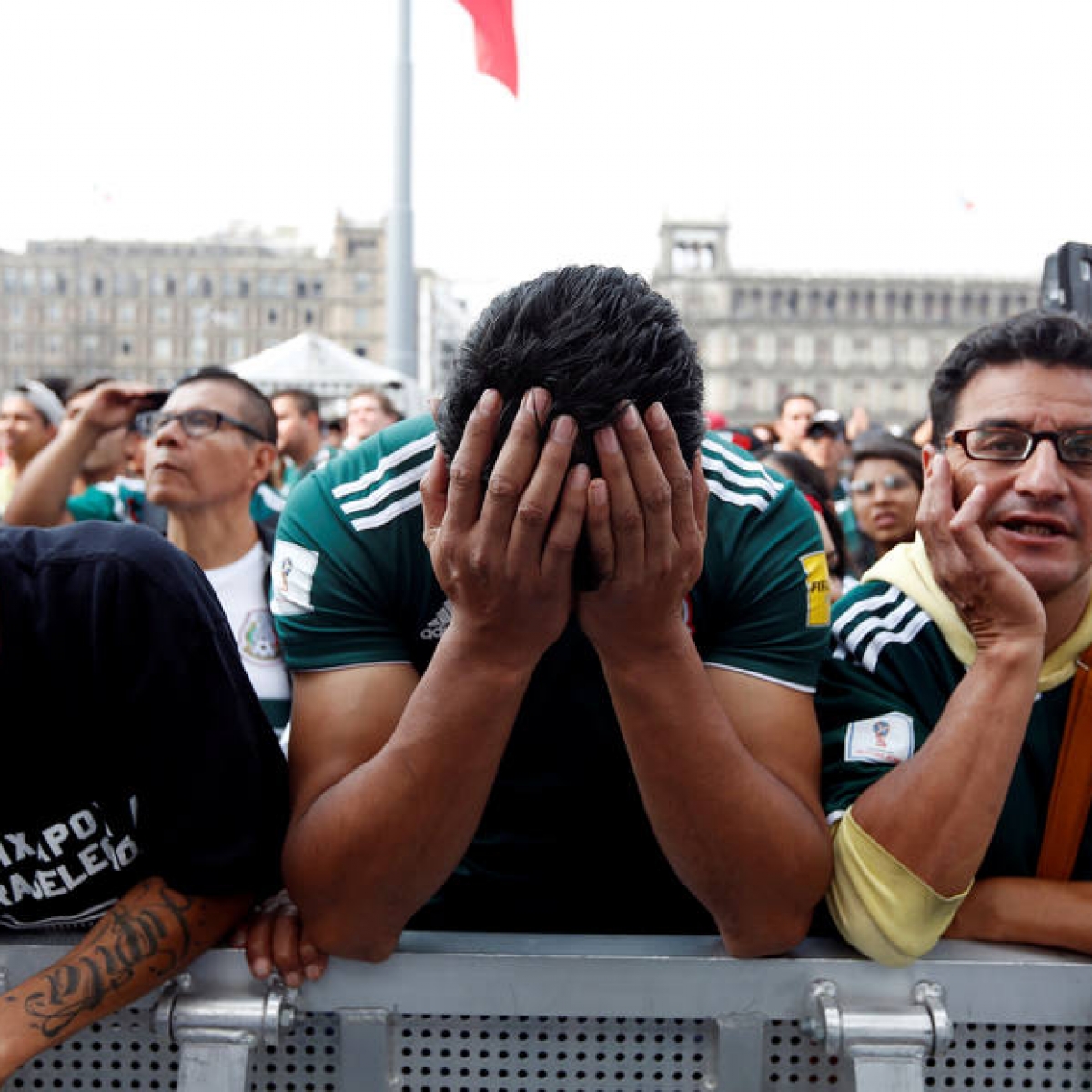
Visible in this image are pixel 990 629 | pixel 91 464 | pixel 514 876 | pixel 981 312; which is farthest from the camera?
pixel 981 312

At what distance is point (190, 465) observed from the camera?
3.90 metres

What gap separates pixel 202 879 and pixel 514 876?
19.8 inches

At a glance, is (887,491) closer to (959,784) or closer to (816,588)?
(816,588)

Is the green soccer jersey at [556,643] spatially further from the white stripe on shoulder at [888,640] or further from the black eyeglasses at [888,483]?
the black eyeglasses at [888,483]

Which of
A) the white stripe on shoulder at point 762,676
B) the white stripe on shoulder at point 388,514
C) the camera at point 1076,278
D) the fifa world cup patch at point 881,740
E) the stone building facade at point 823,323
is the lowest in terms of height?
the stone building facade at point 823,323

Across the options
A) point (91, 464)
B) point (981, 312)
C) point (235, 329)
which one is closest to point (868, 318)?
point (981, 312)

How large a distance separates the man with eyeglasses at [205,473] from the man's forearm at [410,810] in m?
1.71

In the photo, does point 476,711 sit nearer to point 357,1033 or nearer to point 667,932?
point 357,1033

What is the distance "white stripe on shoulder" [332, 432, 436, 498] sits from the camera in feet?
6.11

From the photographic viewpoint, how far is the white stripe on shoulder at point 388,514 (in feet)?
5.96

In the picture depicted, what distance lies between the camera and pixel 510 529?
1512 millimetres

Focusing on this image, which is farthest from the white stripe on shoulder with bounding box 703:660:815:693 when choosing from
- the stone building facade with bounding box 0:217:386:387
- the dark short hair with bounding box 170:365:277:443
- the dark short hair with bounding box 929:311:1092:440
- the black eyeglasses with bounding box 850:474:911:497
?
the stone building facade with bounding box 0:217:386:387

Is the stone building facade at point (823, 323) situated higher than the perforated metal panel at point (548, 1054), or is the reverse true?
the perforated metal panel at point (548, 1054)

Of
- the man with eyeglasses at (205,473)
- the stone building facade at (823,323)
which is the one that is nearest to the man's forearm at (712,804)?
the man with eyeglasses at (205,473)
